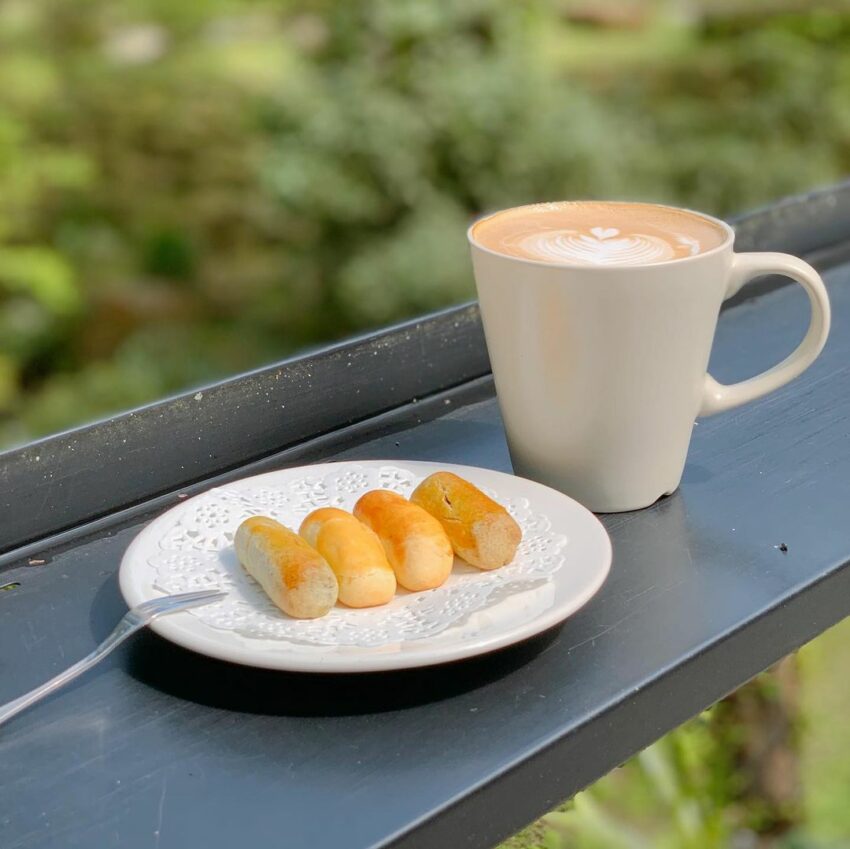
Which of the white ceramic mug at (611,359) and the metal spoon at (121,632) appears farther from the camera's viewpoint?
the white ceramic mug at (611,359)

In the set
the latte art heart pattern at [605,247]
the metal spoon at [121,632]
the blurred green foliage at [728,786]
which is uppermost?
the latte art heart pattern at [605,247]

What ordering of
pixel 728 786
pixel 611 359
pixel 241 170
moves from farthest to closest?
pixel 241 170 < pixel 728 786 < pixel 611 359

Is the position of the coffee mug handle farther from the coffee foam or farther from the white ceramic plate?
the white ceramic plate

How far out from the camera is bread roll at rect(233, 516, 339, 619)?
536 millimetres

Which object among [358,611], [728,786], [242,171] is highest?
[358,611]

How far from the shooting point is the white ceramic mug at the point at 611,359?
64 centimetres

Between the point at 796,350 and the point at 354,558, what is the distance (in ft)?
1.00

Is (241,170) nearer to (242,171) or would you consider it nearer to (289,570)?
(242,171)

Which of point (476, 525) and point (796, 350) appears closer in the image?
point (476, 525)

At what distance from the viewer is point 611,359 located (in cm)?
65

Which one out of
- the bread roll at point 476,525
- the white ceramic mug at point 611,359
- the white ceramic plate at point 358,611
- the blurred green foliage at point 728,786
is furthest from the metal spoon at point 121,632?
the blurred green foliage at point 728,786

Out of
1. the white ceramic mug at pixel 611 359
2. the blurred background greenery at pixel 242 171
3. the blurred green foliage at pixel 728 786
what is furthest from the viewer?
the blurred background greenery at pixel 242 171

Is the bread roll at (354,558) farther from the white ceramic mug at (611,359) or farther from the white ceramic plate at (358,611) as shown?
the white ceramic mug at (611,359)

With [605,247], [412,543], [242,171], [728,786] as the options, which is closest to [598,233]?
[605,247]
